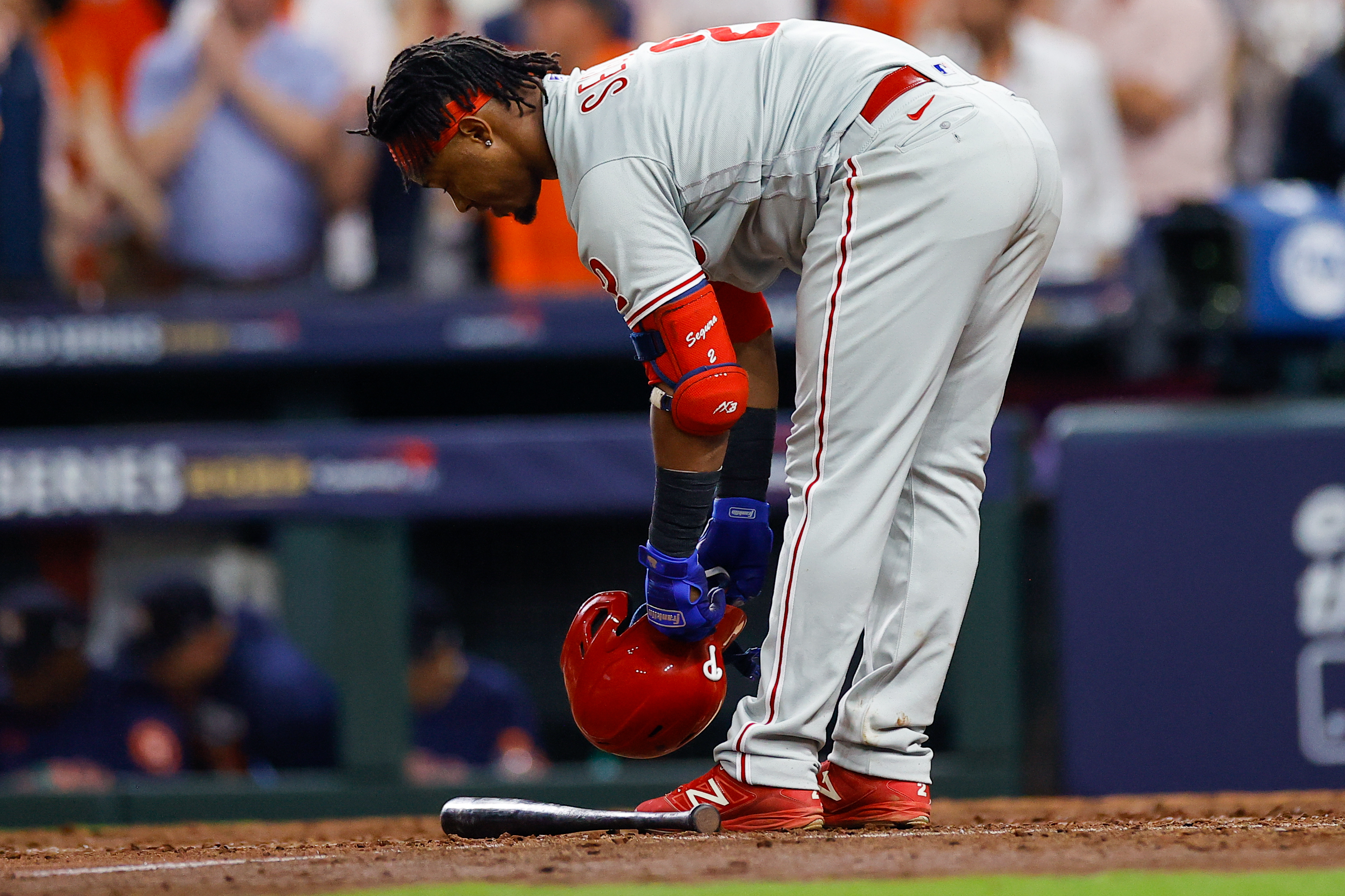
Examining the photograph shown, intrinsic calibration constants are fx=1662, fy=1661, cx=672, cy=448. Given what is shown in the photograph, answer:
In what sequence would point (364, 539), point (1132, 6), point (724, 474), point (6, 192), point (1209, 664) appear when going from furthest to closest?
point (1132, 6)
point (6, 192)
point (364, 539)
point (1209, 664)
point (724, 474)

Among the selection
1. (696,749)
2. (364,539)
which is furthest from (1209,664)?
(364,539)

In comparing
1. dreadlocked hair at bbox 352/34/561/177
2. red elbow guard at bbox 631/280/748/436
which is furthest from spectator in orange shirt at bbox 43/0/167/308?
red elbow guard at bbox 631/280/748/436

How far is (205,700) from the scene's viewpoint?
5.06 m

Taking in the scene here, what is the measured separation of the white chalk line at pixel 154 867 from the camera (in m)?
2.85

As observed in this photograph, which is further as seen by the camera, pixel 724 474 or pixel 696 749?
pixel 696 749

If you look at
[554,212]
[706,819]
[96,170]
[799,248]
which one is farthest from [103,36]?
[706,819]

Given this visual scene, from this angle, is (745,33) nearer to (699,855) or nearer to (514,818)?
(699,855)

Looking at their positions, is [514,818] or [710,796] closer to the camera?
[710,796]

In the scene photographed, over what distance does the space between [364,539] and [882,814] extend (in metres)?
2.48

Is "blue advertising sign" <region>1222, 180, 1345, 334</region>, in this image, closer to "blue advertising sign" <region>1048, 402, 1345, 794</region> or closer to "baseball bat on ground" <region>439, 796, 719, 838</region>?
"blue advertising sign" <region>1048, 402, 1345, 794</region>

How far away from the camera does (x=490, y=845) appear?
10.0ft

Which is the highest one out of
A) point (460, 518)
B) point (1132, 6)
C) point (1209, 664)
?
point (1132, 6)

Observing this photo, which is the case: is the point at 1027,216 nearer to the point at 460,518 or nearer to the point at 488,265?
the point at 460,518

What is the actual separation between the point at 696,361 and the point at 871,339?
320 mm
